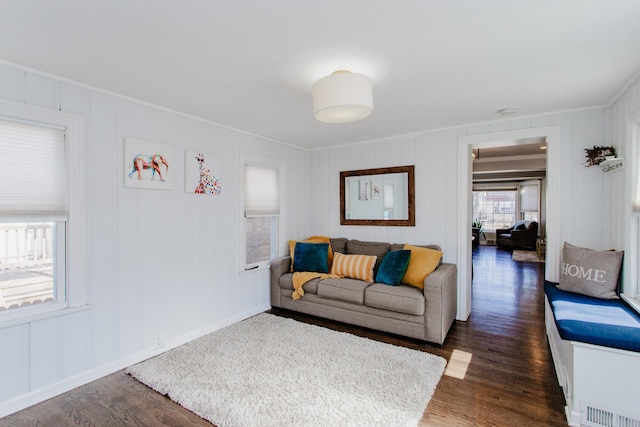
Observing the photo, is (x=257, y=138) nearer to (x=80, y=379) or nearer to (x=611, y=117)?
(x=80, y=379)

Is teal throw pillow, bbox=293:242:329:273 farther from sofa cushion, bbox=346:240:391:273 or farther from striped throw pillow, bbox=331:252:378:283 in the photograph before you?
sofa cushion, bbox=346:240:391:273

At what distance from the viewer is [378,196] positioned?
14.4 ft

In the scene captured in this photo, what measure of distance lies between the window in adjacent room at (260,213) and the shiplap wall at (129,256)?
0.24m

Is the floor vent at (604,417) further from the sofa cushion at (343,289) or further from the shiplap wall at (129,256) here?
the shiplap wall at (129,256)

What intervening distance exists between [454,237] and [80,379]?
12.6 ft

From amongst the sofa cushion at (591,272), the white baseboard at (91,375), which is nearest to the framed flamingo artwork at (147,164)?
the white baseboard at (91,375)

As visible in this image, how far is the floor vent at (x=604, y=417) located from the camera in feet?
6.04

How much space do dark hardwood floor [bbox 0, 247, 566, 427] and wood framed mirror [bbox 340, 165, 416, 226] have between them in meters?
1.50

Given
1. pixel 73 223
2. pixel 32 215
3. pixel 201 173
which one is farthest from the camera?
pixel 201 173

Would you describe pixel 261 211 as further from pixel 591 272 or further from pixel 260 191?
pixel 591 272

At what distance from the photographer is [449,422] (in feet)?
6.51

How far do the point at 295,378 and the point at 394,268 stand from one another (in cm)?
159

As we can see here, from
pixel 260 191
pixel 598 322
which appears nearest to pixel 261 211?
pixel 260 191

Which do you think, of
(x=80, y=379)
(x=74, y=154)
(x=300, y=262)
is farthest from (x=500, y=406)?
(x=74, y=154)
